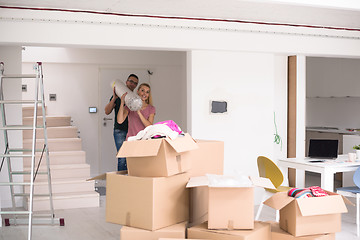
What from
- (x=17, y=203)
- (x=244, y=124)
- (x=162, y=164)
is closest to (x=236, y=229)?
(x=162, y=164)

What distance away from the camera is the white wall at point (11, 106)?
6676 millimetres

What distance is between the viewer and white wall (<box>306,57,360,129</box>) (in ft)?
32.1

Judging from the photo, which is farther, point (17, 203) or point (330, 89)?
point (330, 89)

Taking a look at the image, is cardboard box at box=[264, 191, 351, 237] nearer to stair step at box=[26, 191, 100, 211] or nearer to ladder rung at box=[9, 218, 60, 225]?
ladder rung at box=[9, 218, 60, 225]

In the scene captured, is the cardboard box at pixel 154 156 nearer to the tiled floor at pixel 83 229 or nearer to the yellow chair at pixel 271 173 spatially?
the tiled floor at pixel 83 229

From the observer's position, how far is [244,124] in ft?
22.4

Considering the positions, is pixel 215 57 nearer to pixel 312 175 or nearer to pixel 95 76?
pixel 95 76

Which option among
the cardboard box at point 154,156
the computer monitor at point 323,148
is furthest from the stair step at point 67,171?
the cardboard box at point 154,156

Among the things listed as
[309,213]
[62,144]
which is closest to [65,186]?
[62,144]

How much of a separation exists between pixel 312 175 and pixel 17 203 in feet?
18.2

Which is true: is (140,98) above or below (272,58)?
below

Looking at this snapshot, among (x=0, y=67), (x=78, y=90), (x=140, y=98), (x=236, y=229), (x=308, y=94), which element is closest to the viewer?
(x=236, y=229)

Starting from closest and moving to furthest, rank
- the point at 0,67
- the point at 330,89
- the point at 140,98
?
the point at 0,67 → the point at 140,98 → the point at 330,89

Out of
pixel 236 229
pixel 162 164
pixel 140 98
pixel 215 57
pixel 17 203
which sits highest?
pixel 215 57
